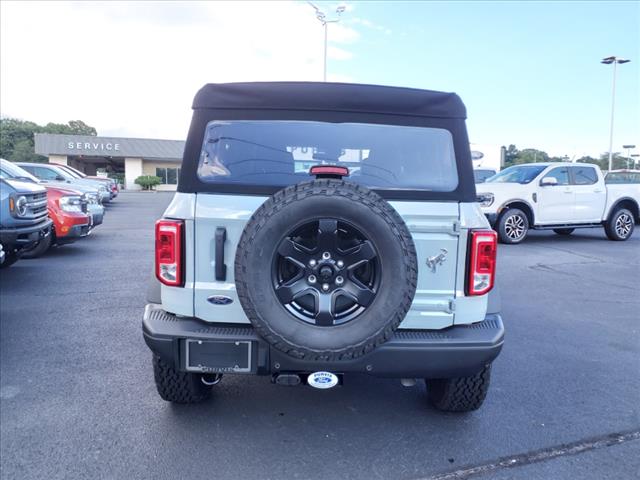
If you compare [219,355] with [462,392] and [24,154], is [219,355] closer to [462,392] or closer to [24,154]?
[462,392]

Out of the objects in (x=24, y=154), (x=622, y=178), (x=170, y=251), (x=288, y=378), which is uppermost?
(x=24, y=154)

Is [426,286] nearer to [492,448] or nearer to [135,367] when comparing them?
[492,448]

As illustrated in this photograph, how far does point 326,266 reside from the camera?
2393 millimetres

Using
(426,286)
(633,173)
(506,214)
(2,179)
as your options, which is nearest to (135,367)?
(426,286)

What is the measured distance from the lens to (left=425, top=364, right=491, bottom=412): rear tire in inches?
118

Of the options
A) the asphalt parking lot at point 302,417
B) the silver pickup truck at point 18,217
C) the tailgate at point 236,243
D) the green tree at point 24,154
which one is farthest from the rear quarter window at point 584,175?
the green tree at point 24,154

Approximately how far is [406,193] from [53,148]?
47.0 m

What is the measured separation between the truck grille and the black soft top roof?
446cm

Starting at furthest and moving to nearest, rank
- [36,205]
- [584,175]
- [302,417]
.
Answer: [584,175] < [36,205] < [302,417]

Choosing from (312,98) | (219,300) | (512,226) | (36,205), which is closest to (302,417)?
Answer: (219,300)

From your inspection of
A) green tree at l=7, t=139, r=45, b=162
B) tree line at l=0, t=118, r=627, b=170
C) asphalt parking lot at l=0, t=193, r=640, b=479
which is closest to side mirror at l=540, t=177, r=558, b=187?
asphalt parking lot at l=0, t=193, r=640, b=479

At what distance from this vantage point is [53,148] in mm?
42500

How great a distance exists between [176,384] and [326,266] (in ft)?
4.38

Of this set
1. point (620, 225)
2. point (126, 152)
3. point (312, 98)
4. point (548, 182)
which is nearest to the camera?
point (312, 98)
